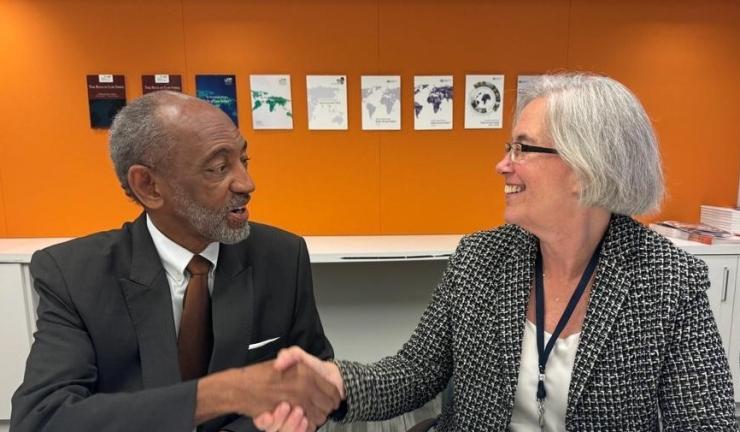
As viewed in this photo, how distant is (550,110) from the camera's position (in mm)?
1242

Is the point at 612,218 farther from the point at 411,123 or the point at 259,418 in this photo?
the point at 411,123

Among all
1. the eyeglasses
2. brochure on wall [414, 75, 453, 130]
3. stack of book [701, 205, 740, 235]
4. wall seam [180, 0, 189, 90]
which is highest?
wall seam [180, 0, 189, 90]

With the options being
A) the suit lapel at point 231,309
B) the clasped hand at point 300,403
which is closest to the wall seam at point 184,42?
the suit lapel at point 231,309

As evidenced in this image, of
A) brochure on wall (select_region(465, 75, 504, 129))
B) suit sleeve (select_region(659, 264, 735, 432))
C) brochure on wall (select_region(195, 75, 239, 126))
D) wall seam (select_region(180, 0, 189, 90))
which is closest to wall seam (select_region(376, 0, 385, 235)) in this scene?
brochure on wall (select_region(465, 75, 504, 129))

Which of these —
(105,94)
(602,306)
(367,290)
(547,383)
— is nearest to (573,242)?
(602,306)

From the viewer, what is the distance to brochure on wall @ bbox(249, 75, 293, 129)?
279 cm

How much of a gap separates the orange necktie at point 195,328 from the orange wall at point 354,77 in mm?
1649

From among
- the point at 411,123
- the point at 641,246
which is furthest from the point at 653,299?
the point at 411,123

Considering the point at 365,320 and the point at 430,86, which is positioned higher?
the point at 430,86

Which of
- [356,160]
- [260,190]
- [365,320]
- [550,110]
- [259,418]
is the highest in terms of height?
[550,110]

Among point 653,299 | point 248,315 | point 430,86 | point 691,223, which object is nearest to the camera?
point 653,299

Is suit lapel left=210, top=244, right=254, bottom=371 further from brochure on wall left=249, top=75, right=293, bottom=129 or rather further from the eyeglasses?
brochure on wall left=249, top=75, right=293, bottom=129

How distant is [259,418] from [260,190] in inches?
74.7

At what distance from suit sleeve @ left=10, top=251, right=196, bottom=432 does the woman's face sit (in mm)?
988
